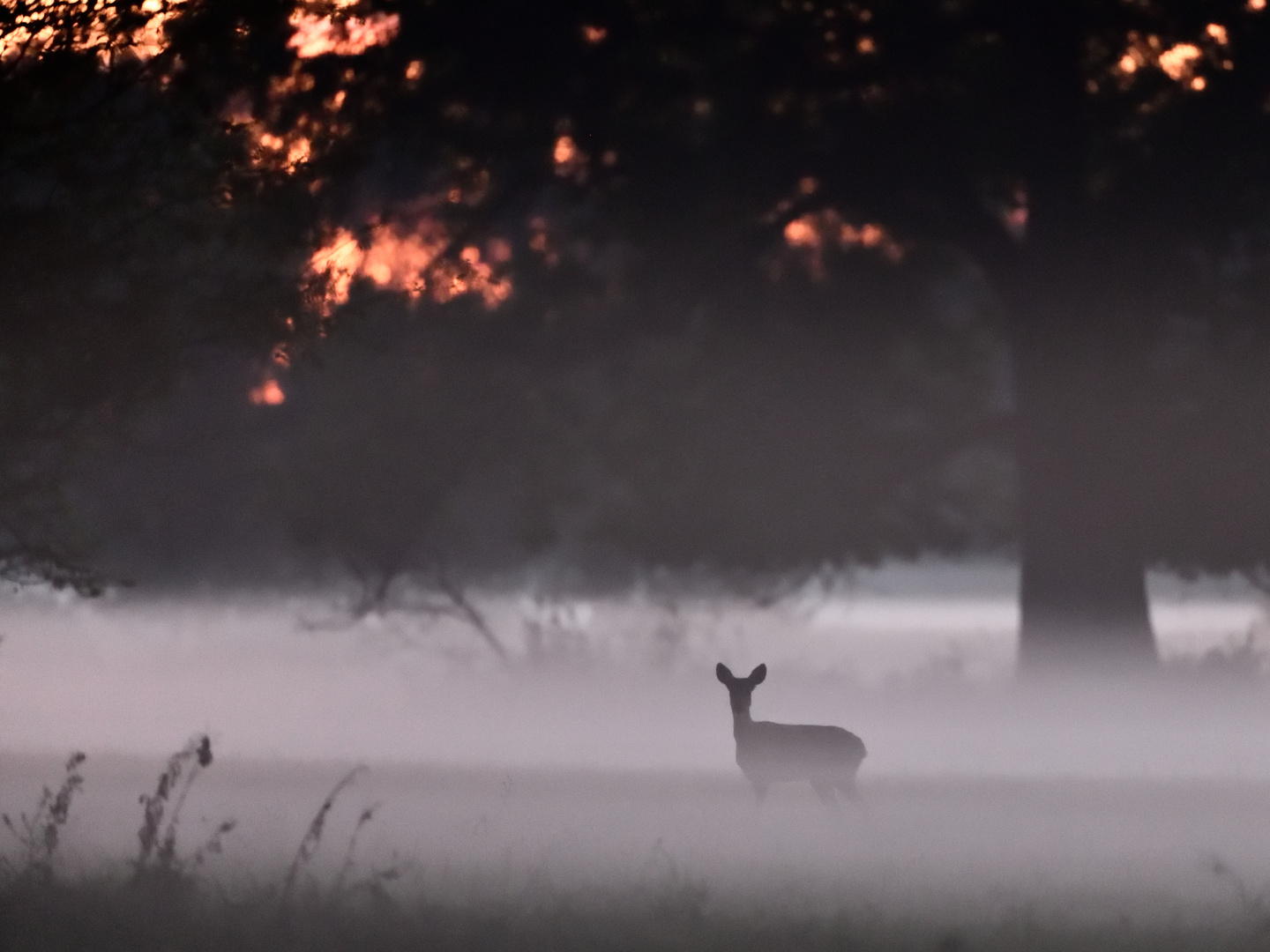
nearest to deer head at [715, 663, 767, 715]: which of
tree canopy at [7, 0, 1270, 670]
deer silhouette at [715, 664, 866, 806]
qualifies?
deer silhouette at [715, 664, 866, 806]

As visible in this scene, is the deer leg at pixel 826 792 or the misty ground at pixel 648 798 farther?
the deer leg at pixel 826 792

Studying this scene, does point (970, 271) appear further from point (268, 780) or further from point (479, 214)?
point (268, 780)

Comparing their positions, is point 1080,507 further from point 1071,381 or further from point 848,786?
point 848,786

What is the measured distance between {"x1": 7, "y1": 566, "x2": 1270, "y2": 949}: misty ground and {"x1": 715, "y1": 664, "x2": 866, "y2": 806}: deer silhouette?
1.19ft

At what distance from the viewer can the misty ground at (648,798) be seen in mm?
9883

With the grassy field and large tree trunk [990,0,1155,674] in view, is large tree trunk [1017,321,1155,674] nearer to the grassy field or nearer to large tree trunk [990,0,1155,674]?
large tree trunk [990,0,1155,674]

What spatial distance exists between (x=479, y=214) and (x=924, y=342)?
5010 mm

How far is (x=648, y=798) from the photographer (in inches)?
634

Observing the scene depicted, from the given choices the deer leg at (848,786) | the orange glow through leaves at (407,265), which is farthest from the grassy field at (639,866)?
the orange glow through leaves at (407,265)

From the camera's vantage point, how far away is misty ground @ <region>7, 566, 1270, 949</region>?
9883 millimetres

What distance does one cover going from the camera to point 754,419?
2086 cm

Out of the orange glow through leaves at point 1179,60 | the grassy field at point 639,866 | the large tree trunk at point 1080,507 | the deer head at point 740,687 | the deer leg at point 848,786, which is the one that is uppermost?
the orange glow through leaves at point 1179,60

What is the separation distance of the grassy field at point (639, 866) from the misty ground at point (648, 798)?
1.5 inches

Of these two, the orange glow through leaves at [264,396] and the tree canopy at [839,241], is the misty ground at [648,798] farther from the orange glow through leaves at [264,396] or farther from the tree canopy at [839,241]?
the orange glow through leaves at [264,396]
